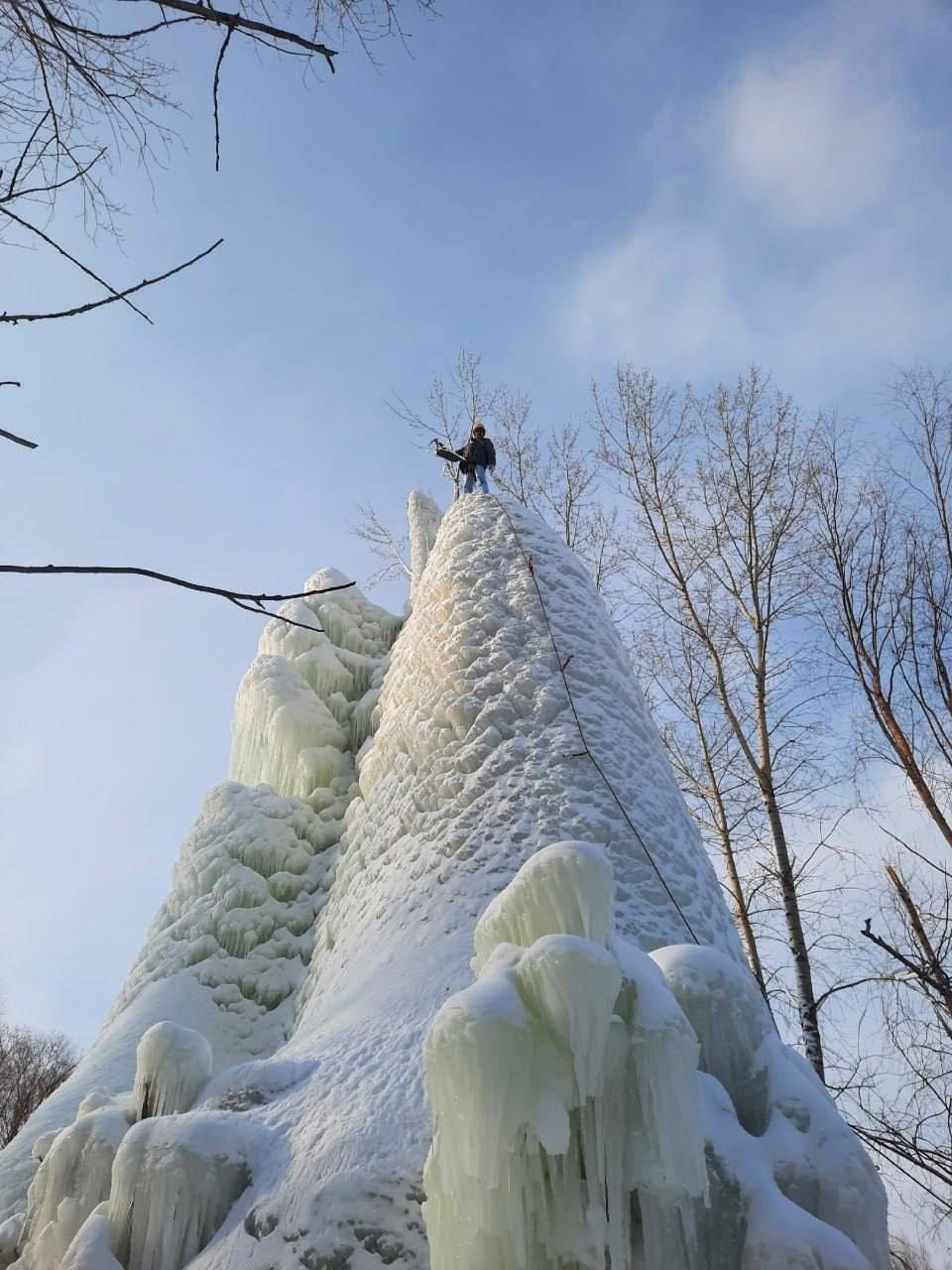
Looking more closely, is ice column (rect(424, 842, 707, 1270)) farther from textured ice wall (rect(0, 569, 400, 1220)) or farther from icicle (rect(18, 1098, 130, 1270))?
textured ice wall (rect(0, 569, 400, 1220))

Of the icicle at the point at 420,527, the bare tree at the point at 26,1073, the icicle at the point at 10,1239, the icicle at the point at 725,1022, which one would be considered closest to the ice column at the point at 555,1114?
the icicle at the point at 725,1022

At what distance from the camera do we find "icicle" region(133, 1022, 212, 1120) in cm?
425

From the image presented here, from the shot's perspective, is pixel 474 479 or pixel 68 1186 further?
pixel 474 479

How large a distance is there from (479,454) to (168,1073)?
653 cm

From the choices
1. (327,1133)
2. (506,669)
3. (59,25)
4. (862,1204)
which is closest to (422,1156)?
(327,1133)

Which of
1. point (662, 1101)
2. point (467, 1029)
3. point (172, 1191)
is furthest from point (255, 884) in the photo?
point (662, 1101)

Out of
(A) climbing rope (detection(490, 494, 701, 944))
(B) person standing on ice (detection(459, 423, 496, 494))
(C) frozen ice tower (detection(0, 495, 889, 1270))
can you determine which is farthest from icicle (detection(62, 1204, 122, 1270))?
(B) person standing on ice (detection(459, 423, 496, 494))

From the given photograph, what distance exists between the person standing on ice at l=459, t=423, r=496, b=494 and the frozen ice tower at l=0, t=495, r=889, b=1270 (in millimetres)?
1642

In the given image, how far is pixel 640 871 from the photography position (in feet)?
15.8

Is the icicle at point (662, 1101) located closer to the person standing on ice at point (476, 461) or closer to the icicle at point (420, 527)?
the person standing on ice at point (476, 461)

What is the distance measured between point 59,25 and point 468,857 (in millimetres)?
4025

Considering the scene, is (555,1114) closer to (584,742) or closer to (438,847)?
(438,847)

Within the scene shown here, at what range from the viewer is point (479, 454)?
9.43m

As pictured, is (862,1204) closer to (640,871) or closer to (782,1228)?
(782,1228)
